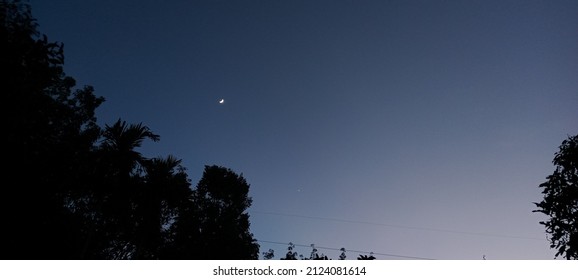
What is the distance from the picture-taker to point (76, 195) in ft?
43.5

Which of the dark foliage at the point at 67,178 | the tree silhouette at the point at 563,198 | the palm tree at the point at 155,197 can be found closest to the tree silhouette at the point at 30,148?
the dark foliage at the point at 67,178

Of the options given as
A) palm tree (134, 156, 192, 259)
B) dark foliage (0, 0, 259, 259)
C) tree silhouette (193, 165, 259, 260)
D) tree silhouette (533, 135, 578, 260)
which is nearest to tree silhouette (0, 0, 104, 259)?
dark foliage (0, 0, 259, 259)

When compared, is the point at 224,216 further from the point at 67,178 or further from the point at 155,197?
the point at 67,178

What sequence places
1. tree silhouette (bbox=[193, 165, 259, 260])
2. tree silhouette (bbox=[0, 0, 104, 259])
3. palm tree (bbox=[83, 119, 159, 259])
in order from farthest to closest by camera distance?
tree silhouette (bbox=[193, 165, 259, 260]) < palm tree (bbox=[83, 119, 159, 259]) < tree silhouette (bbox=[0, 0, 104, 259])

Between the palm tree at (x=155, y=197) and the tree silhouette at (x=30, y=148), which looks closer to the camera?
Result: the tree silhouette at (x=30, y=148)

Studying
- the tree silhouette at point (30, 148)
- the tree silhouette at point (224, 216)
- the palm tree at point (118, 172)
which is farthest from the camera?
the tree silhouette at point (224, 216)

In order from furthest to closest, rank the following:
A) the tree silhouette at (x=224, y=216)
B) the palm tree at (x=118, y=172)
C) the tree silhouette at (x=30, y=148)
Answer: the tree silhouette at (x=224, y=216)
the palm tree at (x=118, y=172)
the tree silhouette at (x=30, y=148)

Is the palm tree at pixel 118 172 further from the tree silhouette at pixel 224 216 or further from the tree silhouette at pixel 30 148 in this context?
the tree silhouette at pixel 224 216

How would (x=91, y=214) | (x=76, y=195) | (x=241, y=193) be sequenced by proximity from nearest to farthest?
(x=76, y=195) → (x=91, y=214) → (x=241, y=193)

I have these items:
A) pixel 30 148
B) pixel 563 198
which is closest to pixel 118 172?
pixel 30 148

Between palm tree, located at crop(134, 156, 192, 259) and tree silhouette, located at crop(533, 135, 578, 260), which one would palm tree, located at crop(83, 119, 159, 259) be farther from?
tree silhouette, located at crop(533, 135, 578, 260)
